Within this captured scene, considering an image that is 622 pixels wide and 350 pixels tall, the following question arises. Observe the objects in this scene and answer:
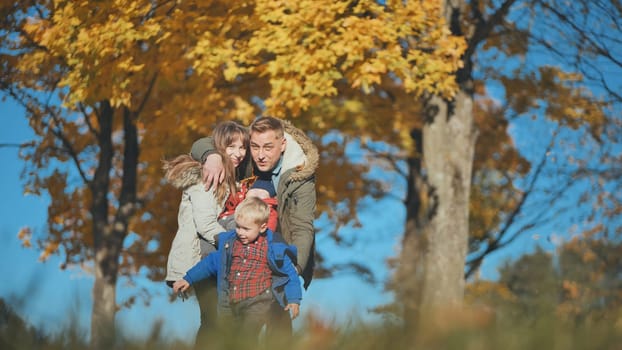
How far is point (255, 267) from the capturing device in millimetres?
4930

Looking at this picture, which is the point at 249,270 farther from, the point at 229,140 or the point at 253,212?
the point at 229,140

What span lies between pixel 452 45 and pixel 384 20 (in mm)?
1142

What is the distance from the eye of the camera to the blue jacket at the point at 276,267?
4918 mm

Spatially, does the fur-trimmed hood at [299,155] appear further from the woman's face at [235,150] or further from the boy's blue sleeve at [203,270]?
the boy's blue sleeve at [203,270]

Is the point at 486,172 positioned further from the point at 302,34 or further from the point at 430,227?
the point at 302,34

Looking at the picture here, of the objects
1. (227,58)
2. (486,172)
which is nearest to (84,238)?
(227,58)

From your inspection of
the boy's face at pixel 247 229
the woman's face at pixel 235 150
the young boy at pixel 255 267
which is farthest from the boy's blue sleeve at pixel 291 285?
the woman's face at pixel 235 150

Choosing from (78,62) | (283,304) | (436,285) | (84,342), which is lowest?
(436,285)

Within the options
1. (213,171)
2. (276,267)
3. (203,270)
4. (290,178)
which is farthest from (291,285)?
(213,171)

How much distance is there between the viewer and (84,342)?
1.85 metres

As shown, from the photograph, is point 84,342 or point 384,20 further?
point 384,20

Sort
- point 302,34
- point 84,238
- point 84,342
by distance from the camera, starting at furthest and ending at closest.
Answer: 1. point 84,238
2. point 302,34
3. point 84,342

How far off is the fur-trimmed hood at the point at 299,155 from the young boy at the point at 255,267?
1.52 ft

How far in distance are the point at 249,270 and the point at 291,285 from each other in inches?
11.9
